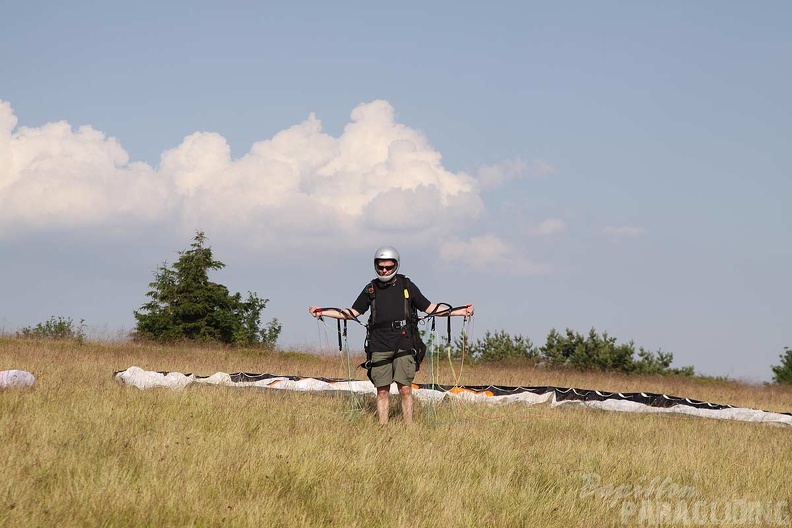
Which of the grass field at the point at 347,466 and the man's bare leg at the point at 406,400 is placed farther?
the man's bare leg at the point at 406,400

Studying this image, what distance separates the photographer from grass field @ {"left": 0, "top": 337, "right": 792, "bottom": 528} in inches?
242

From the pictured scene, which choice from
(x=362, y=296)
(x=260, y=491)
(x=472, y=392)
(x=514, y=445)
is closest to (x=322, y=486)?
(x=260, y=491)

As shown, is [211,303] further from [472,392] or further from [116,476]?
[116,476]

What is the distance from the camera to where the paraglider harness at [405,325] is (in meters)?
10.8

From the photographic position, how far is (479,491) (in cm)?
718

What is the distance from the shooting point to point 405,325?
10773 millimetres

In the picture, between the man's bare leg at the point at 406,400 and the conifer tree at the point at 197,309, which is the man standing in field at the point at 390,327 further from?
the conifer tree at the point at 197,309

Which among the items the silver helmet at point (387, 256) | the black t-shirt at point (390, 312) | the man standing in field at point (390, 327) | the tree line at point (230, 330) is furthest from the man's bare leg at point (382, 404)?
the tree line at point (230, 330)

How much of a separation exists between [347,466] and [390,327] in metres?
3.46

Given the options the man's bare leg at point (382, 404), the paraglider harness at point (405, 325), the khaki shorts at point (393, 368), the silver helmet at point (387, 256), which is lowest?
the man's bare leg at point (382, 404)

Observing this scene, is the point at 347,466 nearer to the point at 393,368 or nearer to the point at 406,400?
the point at 393,368

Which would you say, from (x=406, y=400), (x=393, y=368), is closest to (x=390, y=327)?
(x=393, y=368)

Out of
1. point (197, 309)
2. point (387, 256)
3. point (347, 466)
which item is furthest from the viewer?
point (197, 309)

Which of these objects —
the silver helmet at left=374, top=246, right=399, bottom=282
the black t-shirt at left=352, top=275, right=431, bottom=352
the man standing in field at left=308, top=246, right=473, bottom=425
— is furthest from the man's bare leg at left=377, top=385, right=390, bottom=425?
the silver helmet at left=374, top=246, right=399, bottom=282
